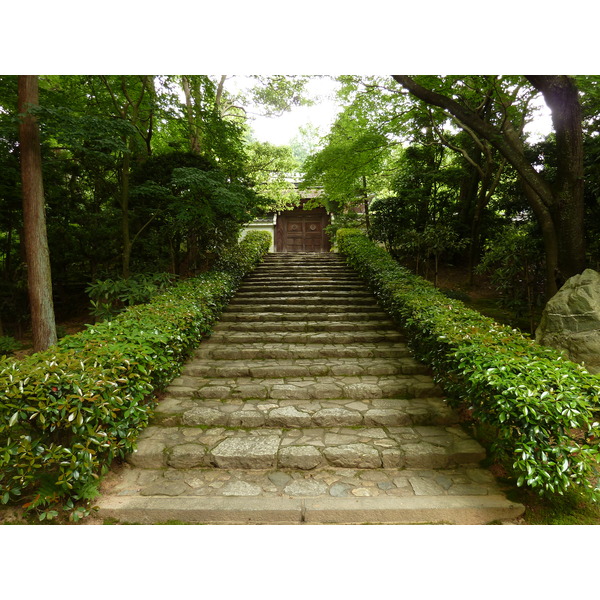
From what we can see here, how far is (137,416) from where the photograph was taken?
298 centimetres

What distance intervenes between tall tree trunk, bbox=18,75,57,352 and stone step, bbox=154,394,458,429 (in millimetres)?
2992

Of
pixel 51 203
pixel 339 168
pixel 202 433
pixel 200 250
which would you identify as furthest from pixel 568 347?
pixel 51 203

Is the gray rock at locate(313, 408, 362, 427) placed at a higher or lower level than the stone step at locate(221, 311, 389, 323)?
lower

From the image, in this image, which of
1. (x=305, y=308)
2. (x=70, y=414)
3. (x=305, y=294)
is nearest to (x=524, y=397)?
(x=70, y=414)

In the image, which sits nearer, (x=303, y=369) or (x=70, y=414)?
(x=70, y=414)

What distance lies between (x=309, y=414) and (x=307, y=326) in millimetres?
2859

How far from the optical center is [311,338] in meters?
6.04

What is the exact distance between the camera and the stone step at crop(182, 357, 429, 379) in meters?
4.88

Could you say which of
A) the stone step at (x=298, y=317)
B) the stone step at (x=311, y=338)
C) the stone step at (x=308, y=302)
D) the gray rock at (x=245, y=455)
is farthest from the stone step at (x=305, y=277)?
the gray rock at (x=245, y=455)

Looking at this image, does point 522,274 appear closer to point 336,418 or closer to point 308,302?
point 308,302

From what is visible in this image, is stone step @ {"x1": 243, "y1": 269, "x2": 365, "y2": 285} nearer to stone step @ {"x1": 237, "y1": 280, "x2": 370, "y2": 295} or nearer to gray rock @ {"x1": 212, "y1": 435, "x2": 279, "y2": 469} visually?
stone step @ {"x1": 237, "y1": 280, "x2": 370, "y2": 295}

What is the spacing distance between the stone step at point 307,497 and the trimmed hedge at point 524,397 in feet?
1.53

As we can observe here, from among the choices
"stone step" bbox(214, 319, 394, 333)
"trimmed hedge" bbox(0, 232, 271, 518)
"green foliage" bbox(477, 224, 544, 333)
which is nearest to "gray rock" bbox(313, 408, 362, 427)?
"trimmed hedge" bbox(0, 232, 271, 518)

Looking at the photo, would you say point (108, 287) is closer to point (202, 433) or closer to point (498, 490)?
point (202, 433)
